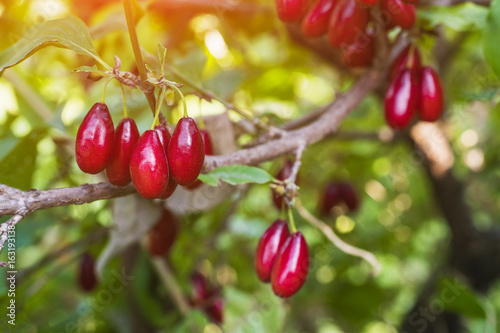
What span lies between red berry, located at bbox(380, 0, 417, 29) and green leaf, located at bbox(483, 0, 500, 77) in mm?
164

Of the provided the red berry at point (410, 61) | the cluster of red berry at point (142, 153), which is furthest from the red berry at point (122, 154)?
the red berry at point (410, 61)

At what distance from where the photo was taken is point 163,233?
3.99 ft

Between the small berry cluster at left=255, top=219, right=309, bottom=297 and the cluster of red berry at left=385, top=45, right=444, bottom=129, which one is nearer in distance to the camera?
the small berry cluster at left=255, top=219, right=309, bottom=297

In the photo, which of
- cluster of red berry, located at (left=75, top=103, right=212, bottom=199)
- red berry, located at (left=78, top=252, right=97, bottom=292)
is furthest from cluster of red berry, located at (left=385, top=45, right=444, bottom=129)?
red berry, located at (left=78, top=252, right=97, bottom=292)

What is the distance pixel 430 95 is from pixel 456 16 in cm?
18

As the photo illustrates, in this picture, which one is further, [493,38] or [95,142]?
[493,38]

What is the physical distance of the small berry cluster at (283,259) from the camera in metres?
0.78

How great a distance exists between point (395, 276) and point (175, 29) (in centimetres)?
266

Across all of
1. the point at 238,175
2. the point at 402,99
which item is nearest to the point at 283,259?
the point at 238,175

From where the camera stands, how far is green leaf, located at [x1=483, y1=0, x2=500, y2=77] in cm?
96

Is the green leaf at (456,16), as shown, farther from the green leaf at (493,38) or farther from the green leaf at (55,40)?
the green leaf at (55,40)

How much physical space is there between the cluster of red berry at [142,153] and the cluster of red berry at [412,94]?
1.77 ft

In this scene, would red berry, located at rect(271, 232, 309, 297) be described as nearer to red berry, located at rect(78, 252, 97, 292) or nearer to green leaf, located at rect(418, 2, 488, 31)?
green leaf, located at rect(418, 2, 488, 31)

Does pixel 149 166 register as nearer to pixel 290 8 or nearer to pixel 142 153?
pixel 142 153
